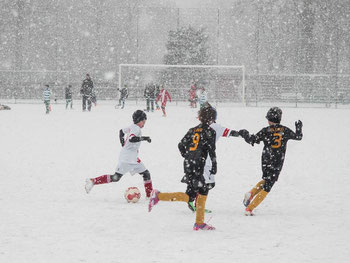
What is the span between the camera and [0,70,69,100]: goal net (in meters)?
37.6

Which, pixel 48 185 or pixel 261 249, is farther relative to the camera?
pixel 48 185

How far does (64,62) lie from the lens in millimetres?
55094

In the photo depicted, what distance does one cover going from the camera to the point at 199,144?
604 centimetres

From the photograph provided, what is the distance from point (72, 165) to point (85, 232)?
4.95m

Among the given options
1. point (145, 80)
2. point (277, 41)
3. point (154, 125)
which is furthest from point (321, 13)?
point (154, 125)

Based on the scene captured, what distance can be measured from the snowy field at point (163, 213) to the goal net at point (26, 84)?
25.6 metres

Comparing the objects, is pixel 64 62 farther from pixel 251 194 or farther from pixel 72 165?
pixel 251 194

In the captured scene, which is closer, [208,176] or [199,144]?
[199,144]

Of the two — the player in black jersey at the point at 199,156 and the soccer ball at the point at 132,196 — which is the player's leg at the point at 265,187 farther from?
the soccer ball at the point at 132,196

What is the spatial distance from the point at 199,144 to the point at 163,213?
1.36 meters

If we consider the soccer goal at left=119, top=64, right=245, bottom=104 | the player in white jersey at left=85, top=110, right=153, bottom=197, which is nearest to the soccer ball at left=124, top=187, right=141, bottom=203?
the player in white jersey at left=85, top=110, right=153, bottom=197

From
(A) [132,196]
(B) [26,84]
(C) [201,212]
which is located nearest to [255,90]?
(B) [26,84]

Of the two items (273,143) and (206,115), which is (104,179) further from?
(273,143)

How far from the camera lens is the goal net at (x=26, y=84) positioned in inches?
1481
